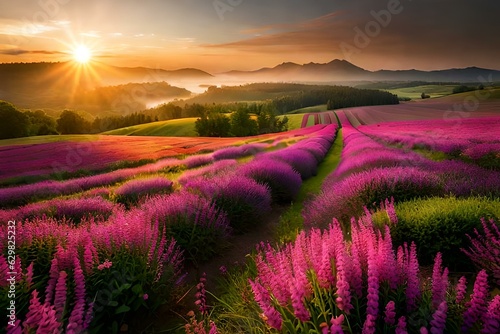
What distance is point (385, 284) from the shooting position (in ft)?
7.54

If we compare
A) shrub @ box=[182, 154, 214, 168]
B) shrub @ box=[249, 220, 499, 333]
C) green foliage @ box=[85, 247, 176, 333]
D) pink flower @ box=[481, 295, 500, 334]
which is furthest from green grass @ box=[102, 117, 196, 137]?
pink flower @ box=[481, 295, 500, 334]

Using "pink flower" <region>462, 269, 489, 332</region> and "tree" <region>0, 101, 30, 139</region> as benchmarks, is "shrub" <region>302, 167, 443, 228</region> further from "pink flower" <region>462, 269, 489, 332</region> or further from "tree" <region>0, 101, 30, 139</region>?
"tree" <region>0, 101, 30, 139</region>

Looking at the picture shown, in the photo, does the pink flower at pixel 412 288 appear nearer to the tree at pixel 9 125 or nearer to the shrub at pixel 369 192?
the shrub at pixel 369 192

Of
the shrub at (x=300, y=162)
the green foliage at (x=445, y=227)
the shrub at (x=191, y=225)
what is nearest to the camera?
the green foliage at (x=445, y=227)

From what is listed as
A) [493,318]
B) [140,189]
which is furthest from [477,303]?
[140,189]

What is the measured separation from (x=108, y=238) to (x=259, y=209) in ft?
14.4

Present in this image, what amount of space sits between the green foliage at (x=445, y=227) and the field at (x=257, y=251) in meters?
0.02

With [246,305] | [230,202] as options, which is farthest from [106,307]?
[230,202]

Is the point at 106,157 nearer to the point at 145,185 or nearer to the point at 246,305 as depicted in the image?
the point at 145,185

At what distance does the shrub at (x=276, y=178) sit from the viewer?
9953 mm

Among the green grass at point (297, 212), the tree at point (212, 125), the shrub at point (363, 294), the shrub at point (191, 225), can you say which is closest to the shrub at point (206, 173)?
the green grass at point (297, 212)

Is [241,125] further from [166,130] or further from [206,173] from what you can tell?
[206,173]

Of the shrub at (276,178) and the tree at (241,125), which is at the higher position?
the shrub at (276,178)

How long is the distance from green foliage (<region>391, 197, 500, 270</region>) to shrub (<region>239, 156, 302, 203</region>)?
560 cm
